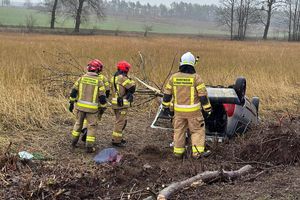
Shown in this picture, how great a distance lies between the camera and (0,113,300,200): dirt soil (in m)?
4.07

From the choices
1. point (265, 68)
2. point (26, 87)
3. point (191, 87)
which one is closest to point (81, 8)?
point (265, 68)

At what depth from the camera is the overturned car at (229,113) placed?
6.15 meters

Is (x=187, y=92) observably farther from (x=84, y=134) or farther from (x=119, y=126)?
(x=84, y=134)

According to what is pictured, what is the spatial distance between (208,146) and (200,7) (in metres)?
147

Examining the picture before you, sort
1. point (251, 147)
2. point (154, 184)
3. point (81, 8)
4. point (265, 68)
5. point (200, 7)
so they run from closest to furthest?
1. point (154, 184)
2. point (251, 147)
3. point (265, 68)
4. point (81, 8)
5. point (200, 7)

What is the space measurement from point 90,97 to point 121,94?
0.60 meters

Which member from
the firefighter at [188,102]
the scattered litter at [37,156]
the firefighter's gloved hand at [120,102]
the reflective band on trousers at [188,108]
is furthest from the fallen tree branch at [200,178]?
the firefighter's gloved hand at [120,102]

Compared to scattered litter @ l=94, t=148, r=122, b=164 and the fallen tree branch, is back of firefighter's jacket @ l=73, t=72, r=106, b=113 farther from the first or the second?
the fallen tree branch

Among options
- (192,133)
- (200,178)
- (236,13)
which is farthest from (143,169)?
(236,13)

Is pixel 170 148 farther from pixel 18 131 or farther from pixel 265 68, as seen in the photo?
pixel 265 68

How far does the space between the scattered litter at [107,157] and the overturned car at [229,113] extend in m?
1.46

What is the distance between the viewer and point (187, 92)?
5.64 metres

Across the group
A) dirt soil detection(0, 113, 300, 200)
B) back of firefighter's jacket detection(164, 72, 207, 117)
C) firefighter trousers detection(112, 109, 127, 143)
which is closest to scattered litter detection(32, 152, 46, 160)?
dirt soil detection(0, 113, 300, 200)

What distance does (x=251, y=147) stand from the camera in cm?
549
